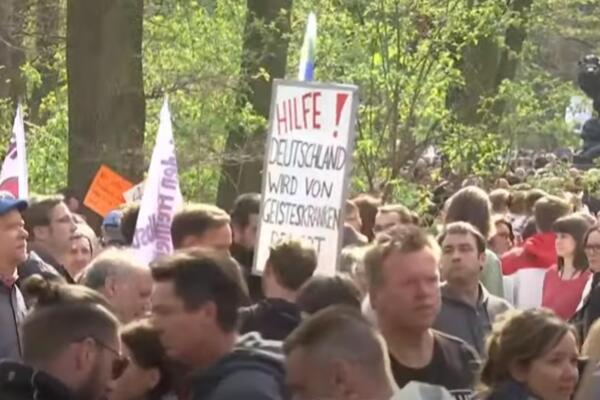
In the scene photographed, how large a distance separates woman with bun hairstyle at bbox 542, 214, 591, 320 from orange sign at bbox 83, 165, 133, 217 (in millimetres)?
5344

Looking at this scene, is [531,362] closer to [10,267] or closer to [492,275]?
[10,267]

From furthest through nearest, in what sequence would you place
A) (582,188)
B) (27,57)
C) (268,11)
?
(27,57) → (268,11) → (582,188)

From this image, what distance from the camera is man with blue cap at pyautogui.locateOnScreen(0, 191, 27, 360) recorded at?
8633 mm

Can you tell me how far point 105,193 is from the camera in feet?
54.6

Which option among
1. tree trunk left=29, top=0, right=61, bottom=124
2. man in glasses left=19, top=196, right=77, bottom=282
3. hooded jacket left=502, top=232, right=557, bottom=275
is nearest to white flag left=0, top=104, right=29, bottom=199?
man in glasses left=19, top=196, right=77, bottom=282

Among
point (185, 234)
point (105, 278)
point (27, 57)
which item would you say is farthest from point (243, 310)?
point (27, 57)

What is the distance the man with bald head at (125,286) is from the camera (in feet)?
26.5

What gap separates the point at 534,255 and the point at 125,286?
5380 millimetres

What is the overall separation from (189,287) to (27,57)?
1934cm

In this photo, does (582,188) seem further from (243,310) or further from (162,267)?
(162,267)

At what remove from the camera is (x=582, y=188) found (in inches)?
831

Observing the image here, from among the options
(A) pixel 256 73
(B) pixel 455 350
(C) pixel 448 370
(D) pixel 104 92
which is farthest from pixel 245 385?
(A) pixel 256 73

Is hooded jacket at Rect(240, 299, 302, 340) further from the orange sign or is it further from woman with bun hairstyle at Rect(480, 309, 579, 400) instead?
the orange sign

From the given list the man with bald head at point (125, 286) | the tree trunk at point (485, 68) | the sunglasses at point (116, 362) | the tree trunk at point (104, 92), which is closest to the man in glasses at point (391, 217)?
the man with bald head at point (125, 286)
